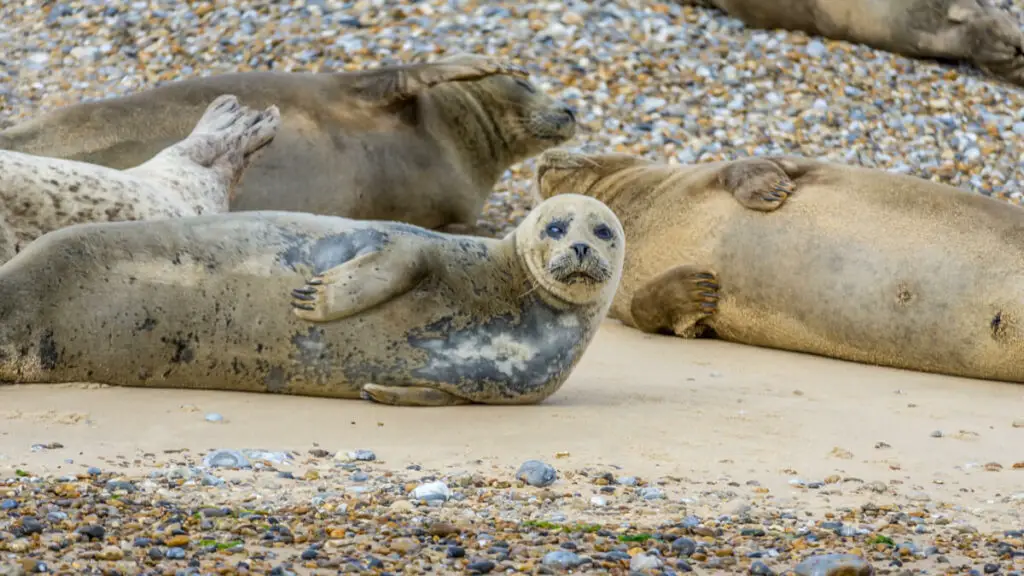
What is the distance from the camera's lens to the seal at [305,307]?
16.5ft

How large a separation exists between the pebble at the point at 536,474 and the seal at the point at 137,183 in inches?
95.7

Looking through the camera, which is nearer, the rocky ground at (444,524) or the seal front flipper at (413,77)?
the rocky ground at (444,524)

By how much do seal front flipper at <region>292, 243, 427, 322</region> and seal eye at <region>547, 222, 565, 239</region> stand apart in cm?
50

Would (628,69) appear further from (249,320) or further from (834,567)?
(834,567)

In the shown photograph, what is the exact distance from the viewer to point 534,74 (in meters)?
10.2

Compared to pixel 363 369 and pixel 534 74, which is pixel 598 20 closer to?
pixel 534 74

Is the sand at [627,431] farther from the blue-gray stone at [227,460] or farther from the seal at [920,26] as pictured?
the seal at [920,26]

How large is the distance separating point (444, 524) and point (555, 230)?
82.1 inches

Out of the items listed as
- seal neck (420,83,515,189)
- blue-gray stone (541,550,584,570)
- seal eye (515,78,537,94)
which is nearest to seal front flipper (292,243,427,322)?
blue-gray stone (541,550,584,570)

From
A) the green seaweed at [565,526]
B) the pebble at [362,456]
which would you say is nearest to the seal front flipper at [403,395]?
the pebble at [362,456]

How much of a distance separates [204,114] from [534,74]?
3038 mm

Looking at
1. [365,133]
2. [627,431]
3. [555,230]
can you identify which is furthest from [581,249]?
[365,133]

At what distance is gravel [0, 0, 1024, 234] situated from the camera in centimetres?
983

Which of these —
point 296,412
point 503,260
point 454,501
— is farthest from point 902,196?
point 454,501
